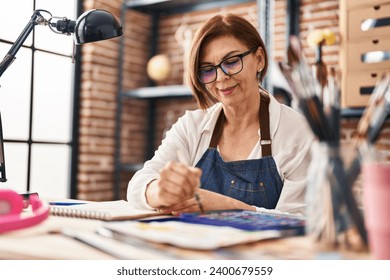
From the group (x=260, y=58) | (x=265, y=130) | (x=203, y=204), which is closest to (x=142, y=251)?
(x=203, y=204)

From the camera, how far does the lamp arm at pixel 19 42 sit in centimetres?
119

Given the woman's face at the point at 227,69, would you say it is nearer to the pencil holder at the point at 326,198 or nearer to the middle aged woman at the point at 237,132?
the middle aged woman at the point at 237,132

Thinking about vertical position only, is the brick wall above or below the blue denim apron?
above

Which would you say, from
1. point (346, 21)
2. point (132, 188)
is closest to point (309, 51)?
point (346, 21)

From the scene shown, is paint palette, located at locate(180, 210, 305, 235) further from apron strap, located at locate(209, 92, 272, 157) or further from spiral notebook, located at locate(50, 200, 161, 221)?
apron strap, located at locate(209, 92, 272, 157)

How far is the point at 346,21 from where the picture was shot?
250 centimetres

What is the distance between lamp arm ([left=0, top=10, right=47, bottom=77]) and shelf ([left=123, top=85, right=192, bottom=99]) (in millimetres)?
1822

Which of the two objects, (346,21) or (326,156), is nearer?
(326,156)

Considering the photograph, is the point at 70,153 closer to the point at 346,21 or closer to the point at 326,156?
the point at 346,21

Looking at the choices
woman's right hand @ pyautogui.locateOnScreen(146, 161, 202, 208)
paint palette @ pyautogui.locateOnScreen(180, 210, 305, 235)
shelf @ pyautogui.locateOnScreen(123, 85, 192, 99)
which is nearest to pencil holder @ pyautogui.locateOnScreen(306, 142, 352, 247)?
paint palette @ pyautogui.locateOnScreen(180, 210, 305, 235)

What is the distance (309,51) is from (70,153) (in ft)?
5.44

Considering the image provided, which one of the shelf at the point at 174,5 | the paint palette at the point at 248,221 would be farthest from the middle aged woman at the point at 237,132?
the shelf at the point at 174,5

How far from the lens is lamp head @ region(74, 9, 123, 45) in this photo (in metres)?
1.23

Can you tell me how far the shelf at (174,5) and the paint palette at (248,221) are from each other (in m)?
2.55
